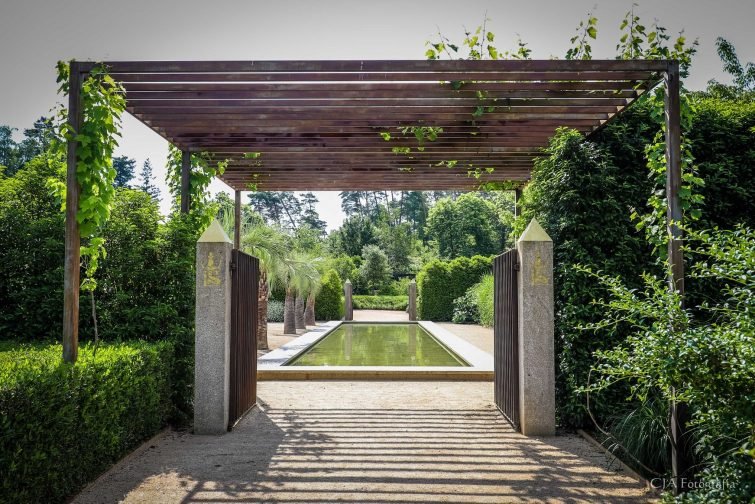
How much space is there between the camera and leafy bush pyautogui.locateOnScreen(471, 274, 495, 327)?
17.9m

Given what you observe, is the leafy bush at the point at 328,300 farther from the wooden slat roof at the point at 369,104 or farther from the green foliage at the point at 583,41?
the green foliage at the point at 583,41

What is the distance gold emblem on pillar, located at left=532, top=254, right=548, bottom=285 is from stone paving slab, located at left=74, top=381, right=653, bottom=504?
1.50 m

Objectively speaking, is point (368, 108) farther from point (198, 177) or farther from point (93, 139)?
point (198, 177)

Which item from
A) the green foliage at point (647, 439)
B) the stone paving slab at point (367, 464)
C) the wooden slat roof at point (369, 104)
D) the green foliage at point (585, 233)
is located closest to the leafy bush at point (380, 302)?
the wooden slat roof at point (369, 104)

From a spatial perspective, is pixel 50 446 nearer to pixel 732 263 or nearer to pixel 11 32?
pixel 732 263

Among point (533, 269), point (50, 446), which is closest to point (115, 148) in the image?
point (50, 446)

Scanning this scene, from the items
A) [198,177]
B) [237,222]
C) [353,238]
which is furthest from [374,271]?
[198,177]

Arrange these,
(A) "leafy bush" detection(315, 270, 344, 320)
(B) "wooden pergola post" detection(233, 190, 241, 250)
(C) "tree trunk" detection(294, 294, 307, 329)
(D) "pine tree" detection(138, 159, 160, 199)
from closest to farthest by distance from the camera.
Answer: (B) "wooden pergola post" detection(233, 190, 241, 250), (C) "tree trunk" detection(294, 294, 307, 329), (A) "leafy bush" detection(315, 270, 344, 320), (D) "pine tree" detection(138, 159, 160, 199)

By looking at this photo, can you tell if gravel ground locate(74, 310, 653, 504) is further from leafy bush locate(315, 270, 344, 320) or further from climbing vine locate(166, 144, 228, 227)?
leafy bush locate(315, 270, 344, 320)

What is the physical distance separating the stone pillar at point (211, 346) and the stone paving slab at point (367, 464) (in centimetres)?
22

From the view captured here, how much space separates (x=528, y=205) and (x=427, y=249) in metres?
35.0

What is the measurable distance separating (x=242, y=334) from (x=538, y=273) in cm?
315

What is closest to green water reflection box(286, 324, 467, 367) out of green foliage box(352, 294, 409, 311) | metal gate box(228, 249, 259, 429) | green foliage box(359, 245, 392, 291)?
metal gate box(228, 249, 259, 429)

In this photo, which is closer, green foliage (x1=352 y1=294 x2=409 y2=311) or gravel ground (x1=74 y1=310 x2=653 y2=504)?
gravel ground (x1=74 y1=310 x2=653 y2=504)
